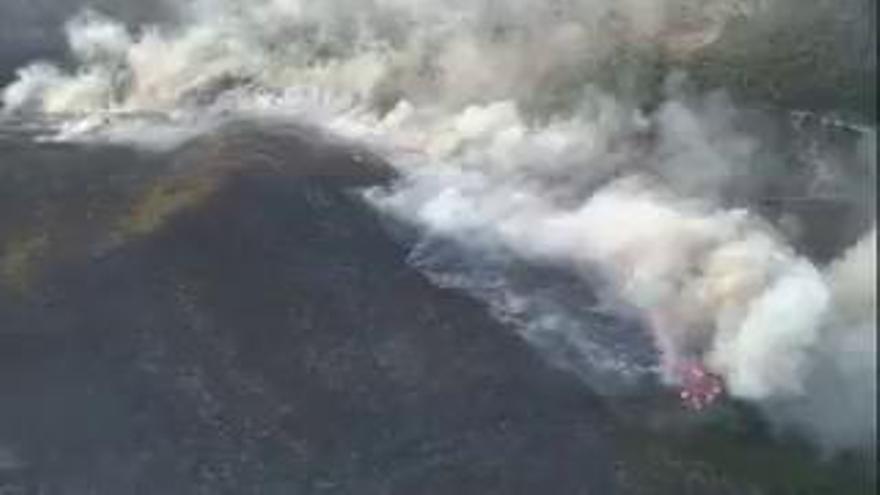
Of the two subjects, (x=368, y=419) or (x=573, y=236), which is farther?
(x=573, y=236)

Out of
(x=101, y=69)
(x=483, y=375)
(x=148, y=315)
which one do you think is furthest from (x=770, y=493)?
(x=101, y=69)

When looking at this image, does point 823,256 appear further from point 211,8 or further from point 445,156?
point 211,8

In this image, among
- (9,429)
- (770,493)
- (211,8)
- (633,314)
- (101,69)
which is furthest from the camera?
(211,8)

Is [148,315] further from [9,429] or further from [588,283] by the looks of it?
[588,283]

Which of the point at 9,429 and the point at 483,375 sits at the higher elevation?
the point at 483,375

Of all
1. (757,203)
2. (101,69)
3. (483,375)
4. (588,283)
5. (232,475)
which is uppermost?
(101,69)

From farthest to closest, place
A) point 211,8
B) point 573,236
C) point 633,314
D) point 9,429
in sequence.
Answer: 1. point 211,8
2. point 573,236
3. point 633,314
4. point 9,429
